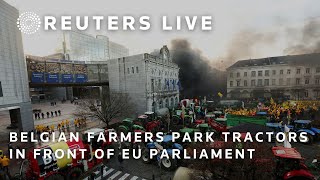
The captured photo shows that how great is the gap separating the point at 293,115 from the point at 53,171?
3085cm

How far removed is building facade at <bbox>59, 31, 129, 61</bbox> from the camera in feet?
276

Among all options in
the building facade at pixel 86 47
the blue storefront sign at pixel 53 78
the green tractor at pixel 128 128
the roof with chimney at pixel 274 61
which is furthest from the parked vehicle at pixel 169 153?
the building facade at pixel 86 47

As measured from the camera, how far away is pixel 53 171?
967cm

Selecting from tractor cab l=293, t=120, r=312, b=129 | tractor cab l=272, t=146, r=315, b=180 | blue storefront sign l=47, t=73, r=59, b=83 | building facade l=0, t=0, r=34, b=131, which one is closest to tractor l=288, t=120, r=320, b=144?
tractor cab l=293, t=120, r=312, b=129

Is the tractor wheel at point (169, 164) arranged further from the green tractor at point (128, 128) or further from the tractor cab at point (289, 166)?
the green tractor at point (128, 128)

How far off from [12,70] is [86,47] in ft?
252

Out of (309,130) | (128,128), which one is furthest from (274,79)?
(128,128)

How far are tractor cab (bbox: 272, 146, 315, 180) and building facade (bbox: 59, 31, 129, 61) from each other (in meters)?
94.4

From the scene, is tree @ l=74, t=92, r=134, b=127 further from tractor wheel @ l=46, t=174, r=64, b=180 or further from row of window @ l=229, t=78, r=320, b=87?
row of window @ l=229, t=78, r=320, b=87

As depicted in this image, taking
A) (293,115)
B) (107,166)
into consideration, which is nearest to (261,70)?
(293,115)

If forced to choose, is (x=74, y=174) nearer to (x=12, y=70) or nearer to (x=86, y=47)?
(x=12, y=70)

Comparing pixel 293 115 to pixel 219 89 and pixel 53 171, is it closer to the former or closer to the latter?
pixel 53 171

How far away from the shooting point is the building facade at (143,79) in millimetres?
29812

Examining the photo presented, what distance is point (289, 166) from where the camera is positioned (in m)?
8.71
